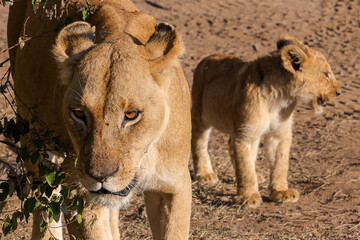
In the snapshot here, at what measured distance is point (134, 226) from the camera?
5.11m

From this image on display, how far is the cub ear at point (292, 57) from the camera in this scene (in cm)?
572

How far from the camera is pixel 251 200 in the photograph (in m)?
5.54

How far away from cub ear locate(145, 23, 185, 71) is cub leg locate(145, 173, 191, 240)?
0.81m

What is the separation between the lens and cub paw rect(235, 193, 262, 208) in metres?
5.52

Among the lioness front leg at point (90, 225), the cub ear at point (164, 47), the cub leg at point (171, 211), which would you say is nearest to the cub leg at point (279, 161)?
the cub leg at point (171, 211)

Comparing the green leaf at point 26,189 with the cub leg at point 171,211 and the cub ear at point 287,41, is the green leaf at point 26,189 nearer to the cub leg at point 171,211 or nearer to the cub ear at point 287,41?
the cub leg at point 171,211

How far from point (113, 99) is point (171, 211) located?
1.05 m

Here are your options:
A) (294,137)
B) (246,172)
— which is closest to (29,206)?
(246,172)

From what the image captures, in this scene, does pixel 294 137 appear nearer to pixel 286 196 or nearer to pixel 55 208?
pixel 286 196

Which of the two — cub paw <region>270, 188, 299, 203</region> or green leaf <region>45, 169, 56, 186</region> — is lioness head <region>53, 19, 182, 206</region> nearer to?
green leaf <region>45, 169, 56, 186</region>

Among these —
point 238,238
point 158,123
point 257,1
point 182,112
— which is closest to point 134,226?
point 238,238

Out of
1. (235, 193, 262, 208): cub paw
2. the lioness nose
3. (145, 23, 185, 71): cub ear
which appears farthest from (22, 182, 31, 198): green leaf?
(235, 193, 262, 208): cub paw

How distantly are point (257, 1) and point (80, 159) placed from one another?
885 cm

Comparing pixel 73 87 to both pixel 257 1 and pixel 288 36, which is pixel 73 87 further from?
pixel 257 1
